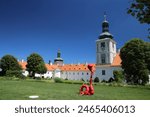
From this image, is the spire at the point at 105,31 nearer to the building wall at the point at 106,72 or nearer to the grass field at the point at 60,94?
the building wall at the point at 106,72

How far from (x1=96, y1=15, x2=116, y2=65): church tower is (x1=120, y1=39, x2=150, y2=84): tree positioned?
22427 millimetres

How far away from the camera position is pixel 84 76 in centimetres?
10212

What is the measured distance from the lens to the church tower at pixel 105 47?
78.8 meters

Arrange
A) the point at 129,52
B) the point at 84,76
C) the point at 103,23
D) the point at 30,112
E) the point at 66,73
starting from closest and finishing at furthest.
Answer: the point at 30,112 → the point at 129,52 → the point at 103,23 → the point at 84,76 → the point at 66,73

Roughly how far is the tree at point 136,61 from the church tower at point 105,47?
22.4m

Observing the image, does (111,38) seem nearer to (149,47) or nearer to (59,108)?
(149,47)

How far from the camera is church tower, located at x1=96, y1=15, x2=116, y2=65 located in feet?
258

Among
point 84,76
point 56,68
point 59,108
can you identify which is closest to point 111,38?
point 84,76

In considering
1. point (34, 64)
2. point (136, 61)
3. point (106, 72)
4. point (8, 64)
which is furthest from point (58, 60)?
point (136, 61)

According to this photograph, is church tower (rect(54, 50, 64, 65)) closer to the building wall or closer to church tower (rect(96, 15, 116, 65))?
church tower (rect(96, 15, 116, 65))

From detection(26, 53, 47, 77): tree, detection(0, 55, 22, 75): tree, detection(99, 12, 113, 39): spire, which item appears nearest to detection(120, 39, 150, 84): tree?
detection(99, 12, 113, 39): spire

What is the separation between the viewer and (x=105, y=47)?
8031cm

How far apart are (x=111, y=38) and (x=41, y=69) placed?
2673 centimetres

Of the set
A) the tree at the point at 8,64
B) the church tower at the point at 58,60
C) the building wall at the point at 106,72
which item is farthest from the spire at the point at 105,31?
the church tower at the point at 58,60
